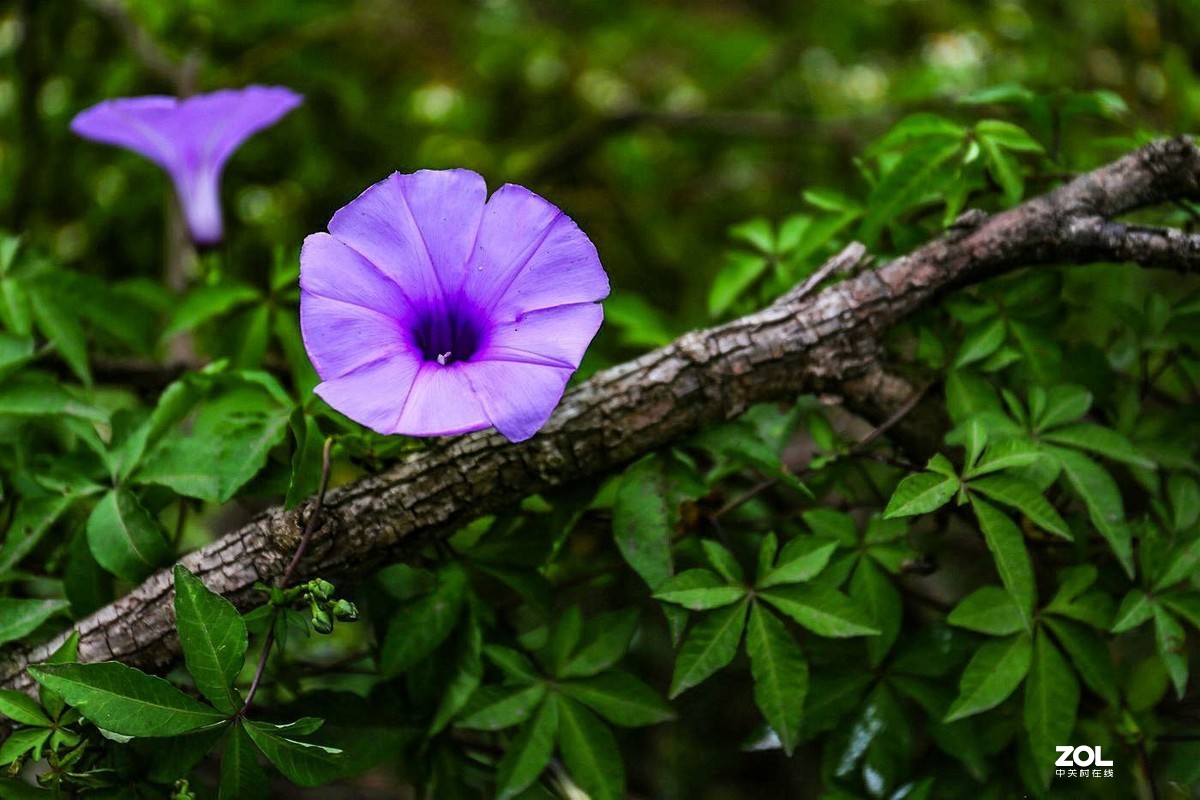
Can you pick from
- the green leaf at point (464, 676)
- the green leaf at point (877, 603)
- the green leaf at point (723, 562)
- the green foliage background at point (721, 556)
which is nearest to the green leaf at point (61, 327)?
the green foliage background at point (721, 556)

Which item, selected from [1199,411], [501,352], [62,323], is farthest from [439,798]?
[1199,411]

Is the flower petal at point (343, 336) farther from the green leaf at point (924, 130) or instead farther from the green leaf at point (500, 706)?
the green leaf at point (924, 130)

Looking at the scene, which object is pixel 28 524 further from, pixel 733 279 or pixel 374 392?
pixel 733 279

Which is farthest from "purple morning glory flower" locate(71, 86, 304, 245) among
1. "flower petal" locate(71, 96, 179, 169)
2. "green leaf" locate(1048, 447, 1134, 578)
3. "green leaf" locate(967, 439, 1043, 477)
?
"green leaf" locate(1048, 447, 1134, 578)

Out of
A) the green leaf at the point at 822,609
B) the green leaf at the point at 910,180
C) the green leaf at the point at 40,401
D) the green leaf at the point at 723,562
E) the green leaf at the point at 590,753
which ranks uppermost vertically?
the green leaf at the point at 910,180

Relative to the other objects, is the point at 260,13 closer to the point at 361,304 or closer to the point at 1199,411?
the point at 361,304

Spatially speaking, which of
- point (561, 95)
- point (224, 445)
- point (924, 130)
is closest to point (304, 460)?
point (224, 445)

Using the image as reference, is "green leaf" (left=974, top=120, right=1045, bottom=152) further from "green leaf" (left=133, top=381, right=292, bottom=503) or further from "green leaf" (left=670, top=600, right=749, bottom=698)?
"green leaf" (left=133, top=381, right=292, bottom=503)

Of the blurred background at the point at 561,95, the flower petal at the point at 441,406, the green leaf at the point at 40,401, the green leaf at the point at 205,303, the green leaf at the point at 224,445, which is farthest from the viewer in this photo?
the blurred background at the point at 561,95
